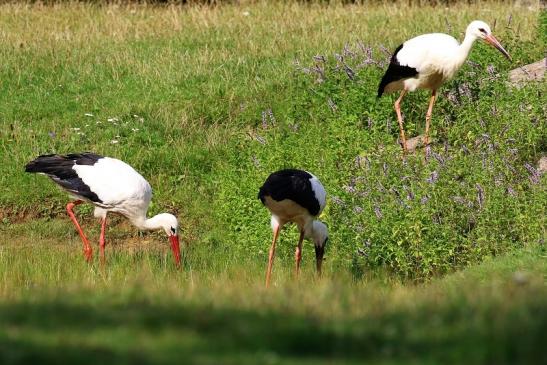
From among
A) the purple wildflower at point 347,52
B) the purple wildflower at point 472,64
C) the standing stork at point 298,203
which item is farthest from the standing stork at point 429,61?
the standing stork at point 298,203

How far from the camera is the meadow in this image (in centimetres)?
475

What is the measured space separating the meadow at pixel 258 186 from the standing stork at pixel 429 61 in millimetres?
348

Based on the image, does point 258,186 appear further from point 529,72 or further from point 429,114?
point 529,72

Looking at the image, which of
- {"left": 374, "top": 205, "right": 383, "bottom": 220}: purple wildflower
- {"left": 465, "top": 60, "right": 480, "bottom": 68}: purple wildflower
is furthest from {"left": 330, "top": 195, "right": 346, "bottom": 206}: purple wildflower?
{"left": 465, "top": 60, "right": 480, "bottom": 68}: purple wildflower

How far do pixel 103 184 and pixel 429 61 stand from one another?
12.7ft

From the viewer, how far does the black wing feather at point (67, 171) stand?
36.8 feet

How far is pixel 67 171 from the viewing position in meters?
11.3

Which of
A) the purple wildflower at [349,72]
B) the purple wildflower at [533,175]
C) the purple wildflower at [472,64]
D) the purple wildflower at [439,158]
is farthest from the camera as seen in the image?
the purple wildflower at [472,64]

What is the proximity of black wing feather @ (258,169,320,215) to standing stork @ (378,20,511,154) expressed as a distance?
9.90 feet

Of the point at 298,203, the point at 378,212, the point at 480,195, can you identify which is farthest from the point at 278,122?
the point at 480,195

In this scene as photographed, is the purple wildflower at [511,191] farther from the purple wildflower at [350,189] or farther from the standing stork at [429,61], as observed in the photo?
the standing stork at [429,61]

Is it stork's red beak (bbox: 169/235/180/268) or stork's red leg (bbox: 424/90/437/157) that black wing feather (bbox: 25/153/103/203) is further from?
stork's red leg (bbox: 424/90/437/157)

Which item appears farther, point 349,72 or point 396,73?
point 349,72

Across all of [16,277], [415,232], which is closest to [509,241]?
[415,232]
